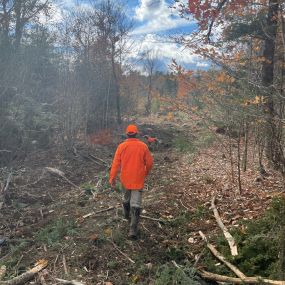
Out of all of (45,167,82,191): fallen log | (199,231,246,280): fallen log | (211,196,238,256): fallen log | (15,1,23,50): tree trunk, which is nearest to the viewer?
(199,231,246,280): fallen log

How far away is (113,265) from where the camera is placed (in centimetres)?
521

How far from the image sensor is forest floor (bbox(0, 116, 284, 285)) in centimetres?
532

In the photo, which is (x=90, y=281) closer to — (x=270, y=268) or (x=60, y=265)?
(x=60, y=265)

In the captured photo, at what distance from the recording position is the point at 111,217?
682 centimetres

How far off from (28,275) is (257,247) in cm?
343

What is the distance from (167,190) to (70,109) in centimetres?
683

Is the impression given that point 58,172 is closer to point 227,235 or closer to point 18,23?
point 227,235

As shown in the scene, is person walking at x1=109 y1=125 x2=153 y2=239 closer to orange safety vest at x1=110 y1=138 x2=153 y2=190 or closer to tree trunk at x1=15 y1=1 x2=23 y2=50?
orange safety vest at x1=110 y1=138 x2=153 y2=190

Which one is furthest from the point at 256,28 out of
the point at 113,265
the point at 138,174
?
the point at 113,265

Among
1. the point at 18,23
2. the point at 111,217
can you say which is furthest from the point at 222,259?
the point at 18,23

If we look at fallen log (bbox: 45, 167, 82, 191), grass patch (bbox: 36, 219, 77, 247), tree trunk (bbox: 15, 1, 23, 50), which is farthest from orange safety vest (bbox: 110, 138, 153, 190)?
tree trunk (bbox: 15, 1, 23, 50)

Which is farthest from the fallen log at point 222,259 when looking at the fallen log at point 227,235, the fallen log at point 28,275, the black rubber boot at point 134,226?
the fallen log at point 28,275

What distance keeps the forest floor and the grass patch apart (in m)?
0.02

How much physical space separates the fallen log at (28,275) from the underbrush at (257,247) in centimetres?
256
